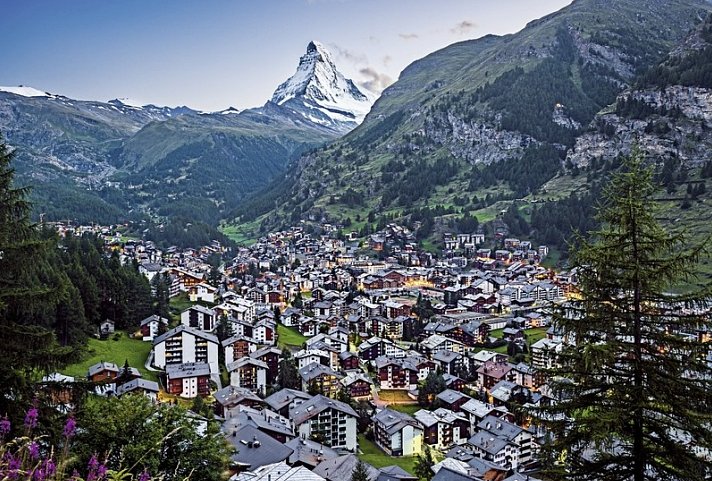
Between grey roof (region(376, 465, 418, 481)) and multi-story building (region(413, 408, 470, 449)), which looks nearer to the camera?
grey roof (region(376, 465, 418, 481))

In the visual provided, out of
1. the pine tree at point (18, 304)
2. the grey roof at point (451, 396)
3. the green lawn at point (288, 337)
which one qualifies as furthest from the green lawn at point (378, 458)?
the pine tree at point (18, 304)

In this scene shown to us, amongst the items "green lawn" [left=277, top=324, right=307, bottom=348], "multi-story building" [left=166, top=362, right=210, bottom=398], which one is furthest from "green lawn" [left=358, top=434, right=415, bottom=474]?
"green lawn" [left=277, top=324, right=307, bottom=348]

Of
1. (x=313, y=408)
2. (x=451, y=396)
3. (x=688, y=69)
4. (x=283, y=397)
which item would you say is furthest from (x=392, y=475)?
(x=688, y=69)

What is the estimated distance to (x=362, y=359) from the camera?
79750 mm

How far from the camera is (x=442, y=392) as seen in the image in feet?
212

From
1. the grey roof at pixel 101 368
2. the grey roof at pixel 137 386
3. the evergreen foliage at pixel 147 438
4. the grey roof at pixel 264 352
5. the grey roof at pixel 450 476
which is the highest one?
the evergreen foliage at pixel 147 438

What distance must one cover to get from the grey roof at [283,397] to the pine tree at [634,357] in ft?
157

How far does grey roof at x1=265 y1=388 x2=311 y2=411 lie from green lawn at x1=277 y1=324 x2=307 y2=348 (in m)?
19.0

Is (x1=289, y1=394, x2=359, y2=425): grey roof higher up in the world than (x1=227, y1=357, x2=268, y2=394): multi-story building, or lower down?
lower down

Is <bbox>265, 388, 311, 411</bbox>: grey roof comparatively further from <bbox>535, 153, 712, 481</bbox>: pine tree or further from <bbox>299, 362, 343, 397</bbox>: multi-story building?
<bbox>535, 153, 712, 481</bbox>: pine tree

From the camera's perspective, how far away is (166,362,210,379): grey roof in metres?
55.6

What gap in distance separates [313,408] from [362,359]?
26.3 m

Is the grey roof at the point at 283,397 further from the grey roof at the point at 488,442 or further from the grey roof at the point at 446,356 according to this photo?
the grey roof at the point at 446,356

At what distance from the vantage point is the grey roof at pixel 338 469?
125 ft
